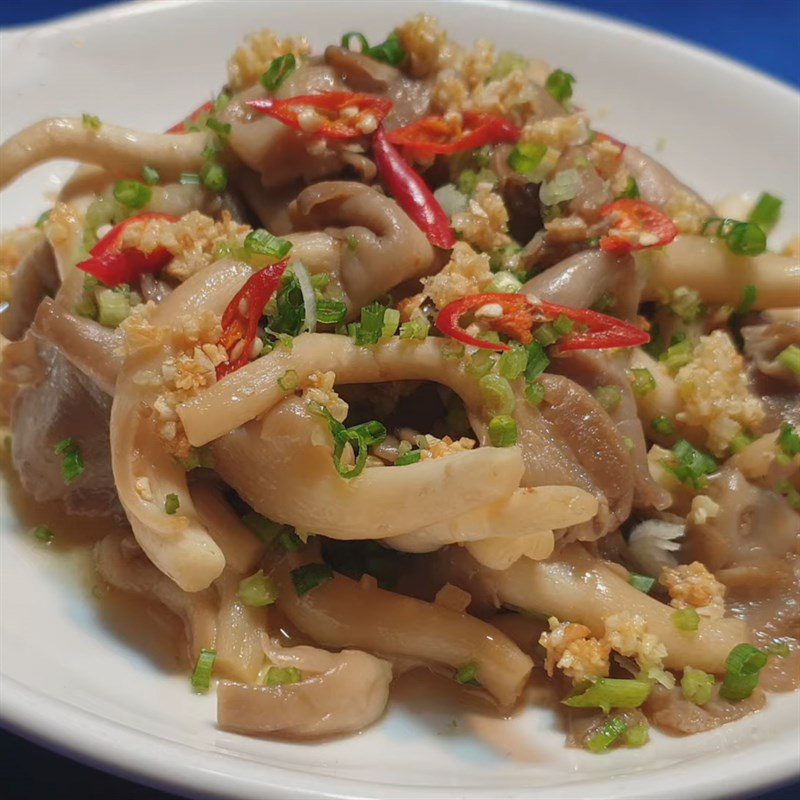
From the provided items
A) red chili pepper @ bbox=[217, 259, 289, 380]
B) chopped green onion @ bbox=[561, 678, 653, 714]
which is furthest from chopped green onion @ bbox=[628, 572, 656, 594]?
red chili pepper @ bbox=[217, 259, 289, 380]

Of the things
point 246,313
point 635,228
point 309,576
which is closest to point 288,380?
point 246,313

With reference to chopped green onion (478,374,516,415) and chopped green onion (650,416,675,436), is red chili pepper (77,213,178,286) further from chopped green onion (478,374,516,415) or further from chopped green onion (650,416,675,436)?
chopped green onion (650,416,675,436)

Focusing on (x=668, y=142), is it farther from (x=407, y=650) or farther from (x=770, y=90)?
(x=407, y=650)

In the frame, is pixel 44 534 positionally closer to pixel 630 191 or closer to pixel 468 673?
pixel 468 673

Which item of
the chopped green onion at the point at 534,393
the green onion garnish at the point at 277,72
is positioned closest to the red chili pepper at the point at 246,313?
the chopped green onion at the point at 534,393

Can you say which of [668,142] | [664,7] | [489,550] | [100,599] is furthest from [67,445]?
[664,7]

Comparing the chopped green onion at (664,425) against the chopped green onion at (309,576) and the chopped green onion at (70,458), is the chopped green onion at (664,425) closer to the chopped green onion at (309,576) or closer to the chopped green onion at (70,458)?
the chopped green onion at (309,576)
